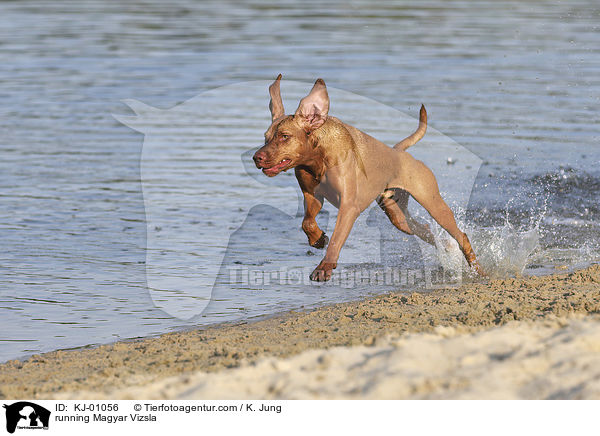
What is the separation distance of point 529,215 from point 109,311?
5.42 m

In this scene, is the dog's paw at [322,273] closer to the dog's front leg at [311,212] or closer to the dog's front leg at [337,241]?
the dog's front leg at [337,241]

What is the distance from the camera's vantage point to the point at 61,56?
73.2ft

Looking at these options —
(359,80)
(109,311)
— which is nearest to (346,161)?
(109,311)

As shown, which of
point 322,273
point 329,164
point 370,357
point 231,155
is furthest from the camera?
point 231,155

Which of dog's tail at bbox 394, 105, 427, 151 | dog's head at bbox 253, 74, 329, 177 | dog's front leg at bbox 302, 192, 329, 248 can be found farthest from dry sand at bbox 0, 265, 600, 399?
dog's tail at bbox 394, 105, 427, 151

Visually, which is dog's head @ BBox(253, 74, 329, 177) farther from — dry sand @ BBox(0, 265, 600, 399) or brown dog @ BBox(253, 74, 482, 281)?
dry sand @ BBox(0, 265, 600, 399)

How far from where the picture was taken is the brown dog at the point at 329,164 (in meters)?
7.22

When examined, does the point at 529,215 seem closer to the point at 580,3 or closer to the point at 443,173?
the point at 443,173

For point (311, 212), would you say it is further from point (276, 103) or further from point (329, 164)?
point (276, 103)

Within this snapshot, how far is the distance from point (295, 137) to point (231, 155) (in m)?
7.07

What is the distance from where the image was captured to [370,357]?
550 cm

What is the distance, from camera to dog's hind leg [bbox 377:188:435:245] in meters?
8.46

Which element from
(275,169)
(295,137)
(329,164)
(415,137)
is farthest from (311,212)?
(415,137)

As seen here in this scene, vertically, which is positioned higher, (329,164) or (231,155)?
(231,155)
